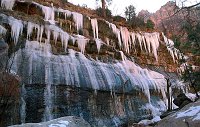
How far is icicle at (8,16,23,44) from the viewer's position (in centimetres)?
1570

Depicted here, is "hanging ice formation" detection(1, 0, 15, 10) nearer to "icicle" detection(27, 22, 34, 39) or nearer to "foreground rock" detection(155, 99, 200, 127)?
"icicle" detection(27, 22, 34, 39)

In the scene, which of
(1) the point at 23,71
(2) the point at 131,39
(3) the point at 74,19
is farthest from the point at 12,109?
(2) the point at 131,39

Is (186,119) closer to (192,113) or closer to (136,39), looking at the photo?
(192,113)

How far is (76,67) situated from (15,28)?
3.77 meters

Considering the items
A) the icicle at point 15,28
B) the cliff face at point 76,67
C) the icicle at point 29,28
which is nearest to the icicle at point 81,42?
the cliff face at point 76,67

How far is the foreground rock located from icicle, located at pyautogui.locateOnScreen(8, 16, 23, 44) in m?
11.2

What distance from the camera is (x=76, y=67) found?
16875 mm

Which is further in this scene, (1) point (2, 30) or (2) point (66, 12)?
(2) point (66, 12)

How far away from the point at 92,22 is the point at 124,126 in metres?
7.38

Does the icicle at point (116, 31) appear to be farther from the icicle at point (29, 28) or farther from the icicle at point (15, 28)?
the icicle at point (15, 28)

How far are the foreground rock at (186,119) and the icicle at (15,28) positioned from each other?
11.2 metres

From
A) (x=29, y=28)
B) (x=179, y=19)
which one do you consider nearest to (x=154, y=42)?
(x=29, y=28)

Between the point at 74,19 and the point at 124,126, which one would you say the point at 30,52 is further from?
the point at 124,126

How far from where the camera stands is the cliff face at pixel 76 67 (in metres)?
15.2
